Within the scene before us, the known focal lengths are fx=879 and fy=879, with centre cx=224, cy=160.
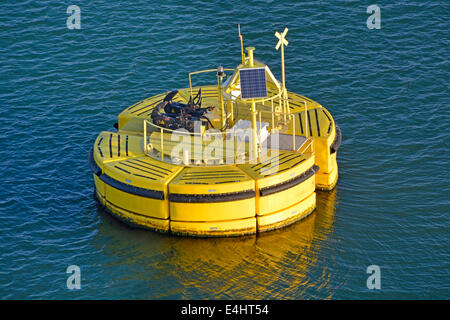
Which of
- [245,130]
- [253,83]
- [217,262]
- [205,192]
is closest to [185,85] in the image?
[245,130]

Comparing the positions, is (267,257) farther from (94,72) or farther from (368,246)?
(94,72)

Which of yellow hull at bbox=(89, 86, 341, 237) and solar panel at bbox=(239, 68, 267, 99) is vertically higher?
solar panel at bbox=(239, 68, 267, 99)

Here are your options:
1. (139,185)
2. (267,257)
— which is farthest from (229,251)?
(139,185)

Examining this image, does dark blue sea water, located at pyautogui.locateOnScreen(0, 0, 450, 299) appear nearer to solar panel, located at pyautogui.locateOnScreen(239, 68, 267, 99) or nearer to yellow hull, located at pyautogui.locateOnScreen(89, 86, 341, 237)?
yellow hull, located at pyautogui.locateOnScreen(89, 86, 341, 237)

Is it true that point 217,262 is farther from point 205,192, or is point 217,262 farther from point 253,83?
point 253,83

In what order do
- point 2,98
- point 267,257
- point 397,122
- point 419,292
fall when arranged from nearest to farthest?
1. point 419,292
2. point 267,257
3. point 397,122
4. point 2,98

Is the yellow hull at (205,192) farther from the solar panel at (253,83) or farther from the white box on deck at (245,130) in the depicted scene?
the solar panel at (253,83)

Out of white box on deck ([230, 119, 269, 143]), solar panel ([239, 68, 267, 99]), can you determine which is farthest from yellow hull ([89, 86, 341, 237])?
solar panel ([239, 68, 267, 99])
